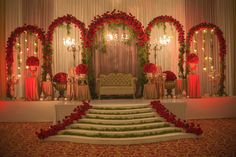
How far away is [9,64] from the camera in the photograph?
12.6 metres

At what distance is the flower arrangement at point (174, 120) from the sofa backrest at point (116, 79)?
252cm

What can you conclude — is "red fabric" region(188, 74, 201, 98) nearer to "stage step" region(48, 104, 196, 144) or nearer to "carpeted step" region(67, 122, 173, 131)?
"stage step" region(48, 104, 196, 144)

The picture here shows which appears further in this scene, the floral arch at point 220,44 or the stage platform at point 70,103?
the floral arch at point 220,44

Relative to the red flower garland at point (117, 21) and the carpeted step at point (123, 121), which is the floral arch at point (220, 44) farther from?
the carpeted step at point (123, 121)

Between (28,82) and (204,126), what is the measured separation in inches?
245

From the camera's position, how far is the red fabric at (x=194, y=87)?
476 inches

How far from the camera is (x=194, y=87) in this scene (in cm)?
1212

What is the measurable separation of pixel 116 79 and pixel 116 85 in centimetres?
23

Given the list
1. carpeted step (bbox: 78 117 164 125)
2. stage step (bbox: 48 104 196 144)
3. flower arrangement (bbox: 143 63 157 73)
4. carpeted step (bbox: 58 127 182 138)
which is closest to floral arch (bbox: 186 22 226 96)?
flower arrangement (bbox: 143 63 157 73)

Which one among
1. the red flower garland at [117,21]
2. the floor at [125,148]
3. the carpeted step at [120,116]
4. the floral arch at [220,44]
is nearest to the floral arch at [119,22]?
the red flower garland at [117,21]

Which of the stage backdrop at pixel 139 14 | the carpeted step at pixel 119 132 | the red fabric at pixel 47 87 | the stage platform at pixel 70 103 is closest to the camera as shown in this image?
the carpeted step at pixel 119 132

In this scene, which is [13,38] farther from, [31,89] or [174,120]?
[174,120]

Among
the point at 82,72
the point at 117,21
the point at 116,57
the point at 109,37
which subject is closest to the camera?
the point at 82,72

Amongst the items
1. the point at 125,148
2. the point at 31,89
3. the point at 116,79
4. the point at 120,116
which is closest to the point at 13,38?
the point at 31,89
